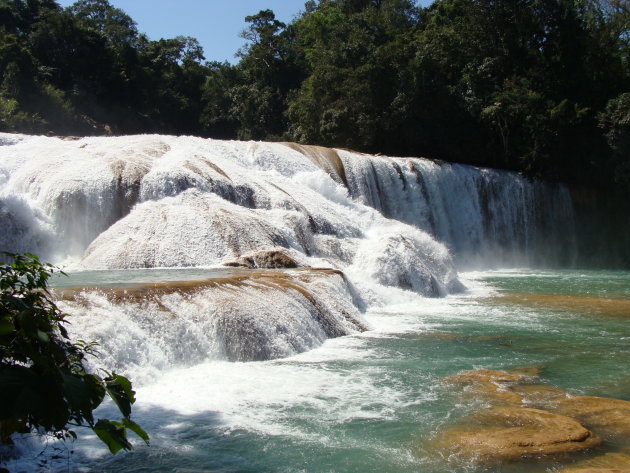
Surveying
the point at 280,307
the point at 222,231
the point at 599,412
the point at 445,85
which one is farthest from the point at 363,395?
the point at 445,85

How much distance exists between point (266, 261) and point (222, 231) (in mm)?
1476

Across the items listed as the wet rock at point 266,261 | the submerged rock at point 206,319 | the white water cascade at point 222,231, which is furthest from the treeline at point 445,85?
the submerged rock at point 206,319

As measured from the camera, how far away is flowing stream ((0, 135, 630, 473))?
18.4ft

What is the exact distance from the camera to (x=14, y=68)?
31.1 metres

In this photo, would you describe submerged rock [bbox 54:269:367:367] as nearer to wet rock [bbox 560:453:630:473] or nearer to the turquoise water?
the turquoise water

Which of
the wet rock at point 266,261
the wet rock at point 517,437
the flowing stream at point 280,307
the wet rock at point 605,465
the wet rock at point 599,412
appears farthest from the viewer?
the wet rock at point 266,261

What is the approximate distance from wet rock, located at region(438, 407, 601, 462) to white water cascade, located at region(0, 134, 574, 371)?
3.48m

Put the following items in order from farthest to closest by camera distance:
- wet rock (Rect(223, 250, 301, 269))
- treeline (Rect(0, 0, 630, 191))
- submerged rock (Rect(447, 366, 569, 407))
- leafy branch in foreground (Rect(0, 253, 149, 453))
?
treeline (Rect(0, 0, 630, 191)) → wet rock (Rect(223, 250, 301, 269)) → submerged rock (Rect(447, 366, 569, 407)) → leafy branch in foreground (Rect(0, 253, 149, 453))

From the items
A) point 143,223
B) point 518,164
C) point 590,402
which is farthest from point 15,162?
point 518,164

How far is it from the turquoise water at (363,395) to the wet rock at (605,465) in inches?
5.2

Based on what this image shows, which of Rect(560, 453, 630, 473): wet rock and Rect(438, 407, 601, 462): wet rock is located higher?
Rect(438, 407, 601, 462): wet rock

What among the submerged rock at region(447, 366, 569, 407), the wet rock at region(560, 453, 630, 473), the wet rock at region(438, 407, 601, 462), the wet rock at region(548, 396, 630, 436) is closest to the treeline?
the submerged rock at region(447, 366, 569, 407)

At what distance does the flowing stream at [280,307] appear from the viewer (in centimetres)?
560

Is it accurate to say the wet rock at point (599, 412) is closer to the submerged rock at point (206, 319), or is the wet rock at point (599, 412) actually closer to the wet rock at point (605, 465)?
the wet rock at point (605, 465)
